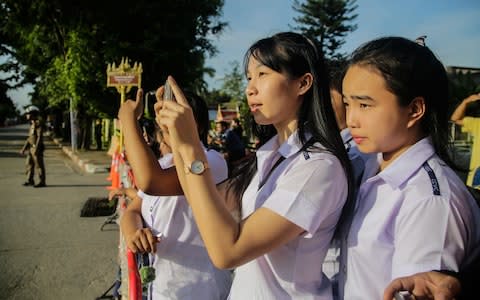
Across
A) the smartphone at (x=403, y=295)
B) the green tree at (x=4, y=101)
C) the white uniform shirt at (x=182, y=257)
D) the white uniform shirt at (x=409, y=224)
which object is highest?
the green tree at (x=4, y=101)

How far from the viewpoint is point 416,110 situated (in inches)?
47.9

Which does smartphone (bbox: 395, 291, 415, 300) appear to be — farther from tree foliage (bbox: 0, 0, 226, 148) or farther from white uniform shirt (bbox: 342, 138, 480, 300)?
tree foliage (bbox: 0, 0, 226, 148)

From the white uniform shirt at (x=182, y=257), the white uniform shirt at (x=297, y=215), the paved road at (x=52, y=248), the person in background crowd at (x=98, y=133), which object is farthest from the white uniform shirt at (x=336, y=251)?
the person in background crowd at (x=98, y=133)

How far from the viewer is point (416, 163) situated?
1.18m

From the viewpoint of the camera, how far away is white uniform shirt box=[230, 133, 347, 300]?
118cm

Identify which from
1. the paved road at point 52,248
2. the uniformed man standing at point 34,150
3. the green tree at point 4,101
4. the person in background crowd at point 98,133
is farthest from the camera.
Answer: the green tree at point 4,101

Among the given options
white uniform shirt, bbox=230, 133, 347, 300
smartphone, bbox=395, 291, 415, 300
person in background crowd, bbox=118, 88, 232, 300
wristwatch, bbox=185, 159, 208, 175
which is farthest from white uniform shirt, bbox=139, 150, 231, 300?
smartphone, bbox=395, 291, 415, 300

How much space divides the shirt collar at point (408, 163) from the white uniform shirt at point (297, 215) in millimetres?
132

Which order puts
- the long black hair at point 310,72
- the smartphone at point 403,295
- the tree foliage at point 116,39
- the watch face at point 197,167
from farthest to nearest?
the tree foliage at point 116,39
the long black hair at point 310,72
the watch face at point 197,167
the smartphone at point 403,295

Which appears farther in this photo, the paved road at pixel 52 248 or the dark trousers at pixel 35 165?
the dark trousers at pixel 35 165

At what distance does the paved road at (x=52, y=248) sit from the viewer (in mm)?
4297

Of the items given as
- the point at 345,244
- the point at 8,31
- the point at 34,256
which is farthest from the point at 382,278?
the point at 8,31

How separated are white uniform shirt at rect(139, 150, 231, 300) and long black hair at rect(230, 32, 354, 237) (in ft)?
2.33

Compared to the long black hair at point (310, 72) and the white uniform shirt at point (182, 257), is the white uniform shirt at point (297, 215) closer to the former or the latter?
the long black hair at point (310, 72)
